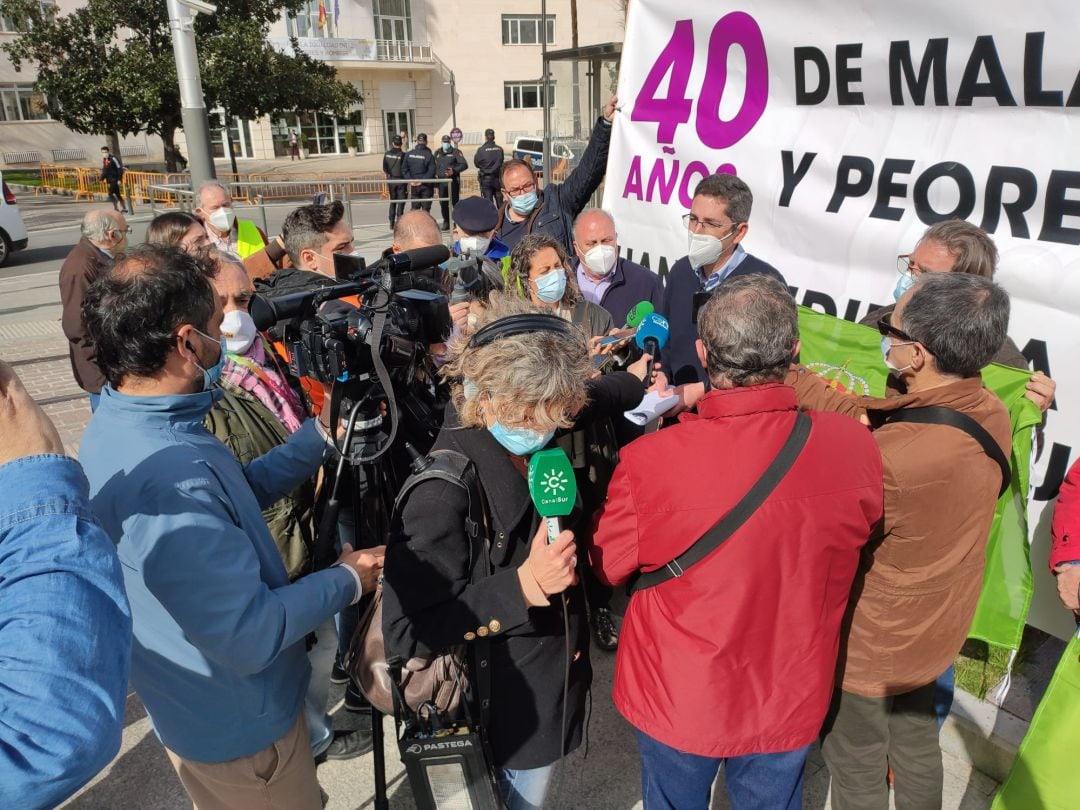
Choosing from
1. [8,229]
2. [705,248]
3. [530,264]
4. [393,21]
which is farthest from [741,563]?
[393,21]

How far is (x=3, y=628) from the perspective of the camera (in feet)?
2.88

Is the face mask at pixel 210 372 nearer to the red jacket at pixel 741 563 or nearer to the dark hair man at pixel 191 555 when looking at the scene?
the dark hair man at pixel 191 555

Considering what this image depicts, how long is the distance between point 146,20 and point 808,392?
2873 centimetres

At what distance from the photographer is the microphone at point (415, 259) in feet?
7.36

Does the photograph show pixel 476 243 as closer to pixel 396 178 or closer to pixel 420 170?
pixel 420 170

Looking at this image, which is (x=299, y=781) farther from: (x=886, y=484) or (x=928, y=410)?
(x=928, y=410)

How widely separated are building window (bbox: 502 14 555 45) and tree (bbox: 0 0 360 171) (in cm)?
1692

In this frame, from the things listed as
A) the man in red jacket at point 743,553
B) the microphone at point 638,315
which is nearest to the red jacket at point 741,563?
the man in red jacket at point 743,553

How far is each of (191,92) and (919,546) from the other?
8.29m

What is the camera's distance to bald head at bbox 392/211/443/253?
4.02m

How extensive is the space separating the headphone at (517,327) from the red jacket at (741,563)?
1.17 ft

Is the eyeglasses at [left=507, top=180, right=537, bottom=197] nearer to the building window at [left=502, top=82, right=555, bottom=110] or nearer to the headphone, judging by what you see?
the headphone

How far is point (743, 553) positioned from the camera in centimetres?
159

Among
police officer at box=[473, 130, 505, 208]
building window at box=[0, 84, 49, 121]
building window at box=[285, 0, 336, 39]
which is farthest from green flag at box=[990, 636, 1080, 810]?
building window at box=[285, 0, 336, 39]
